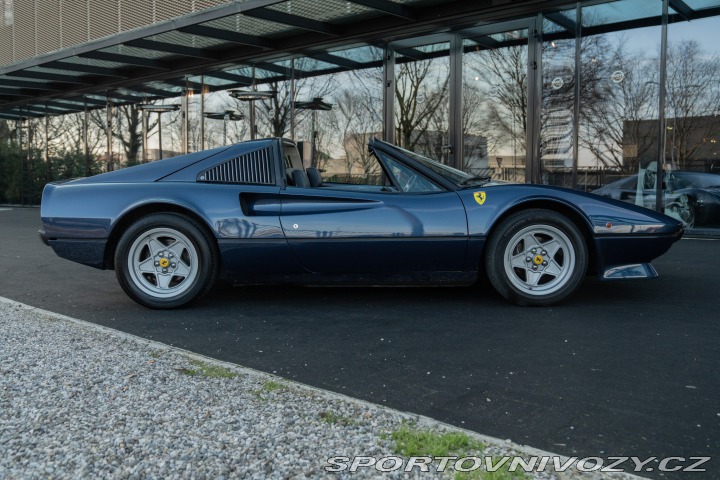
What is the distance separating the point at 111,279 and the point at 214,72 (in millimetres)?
9683

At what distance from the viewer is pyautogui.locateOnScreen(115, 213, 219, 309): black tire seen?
4465 mm

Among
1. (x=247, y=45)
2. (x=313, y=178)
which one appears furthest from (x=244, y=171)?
(x=247, y=45)

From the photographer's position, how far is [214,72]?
14703mm

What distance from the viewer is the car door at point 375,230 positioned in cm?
431

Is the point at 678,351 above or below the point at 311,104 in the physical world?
below

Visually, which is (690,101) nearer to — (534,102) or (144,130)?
(534,102)

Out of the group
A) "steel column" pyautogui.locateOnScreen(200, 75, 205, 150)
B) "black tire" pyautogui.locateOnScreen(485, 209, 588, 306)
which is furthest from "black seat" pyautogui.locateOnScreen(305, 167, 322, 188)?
"steel column" pyautogui.locateOnScreen(200, 75, 205, 150)

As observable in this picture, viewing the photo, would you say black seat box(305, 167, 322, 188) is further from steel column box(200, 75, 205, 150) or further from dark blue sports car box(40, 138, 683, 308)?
steel column box(200, 75, 205, 150)


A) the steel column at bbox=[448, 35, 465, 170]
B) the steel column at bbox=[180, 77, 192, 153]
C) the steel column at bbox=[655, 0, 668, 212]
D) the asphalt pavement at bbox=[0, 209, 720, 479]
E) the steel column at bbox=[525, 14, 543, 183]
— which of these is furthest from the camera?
the steel column at bbox=[180, 77, 192, 153]

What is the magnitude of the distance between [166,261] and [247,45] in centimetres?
977

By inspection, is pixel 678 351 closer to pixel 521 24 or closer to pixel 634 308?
pixel 634 308

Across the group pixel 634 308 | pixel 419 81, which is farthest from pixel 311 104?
pixel 634 308

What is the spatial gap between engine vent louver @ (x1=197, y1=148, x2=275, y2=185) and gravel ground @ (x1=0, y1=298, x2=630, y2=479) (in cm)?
165

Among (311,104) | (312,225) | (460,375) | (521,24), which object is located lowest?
(460,375)
